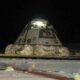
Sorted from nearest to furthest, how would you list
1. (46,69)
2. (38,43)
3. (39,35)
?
(46,69)
(38,43)
(39,35)

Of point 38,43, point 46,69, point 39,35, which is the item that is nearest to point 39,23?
point 39,35

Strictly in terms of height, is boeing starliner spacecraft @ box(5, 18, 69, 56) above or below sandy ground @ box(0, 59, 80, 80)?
above

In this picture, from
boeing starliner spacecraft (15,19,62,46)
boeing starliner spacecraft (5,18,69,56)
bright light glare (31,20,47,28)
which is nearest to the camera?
boeing starliner spacecraft (5,18,69,56)

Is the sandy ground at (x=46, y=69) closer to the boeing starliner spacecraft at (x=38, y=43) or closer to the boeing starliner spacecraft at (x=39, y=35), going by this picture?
the boeing starliner spacecraft at (x=38, y=43)

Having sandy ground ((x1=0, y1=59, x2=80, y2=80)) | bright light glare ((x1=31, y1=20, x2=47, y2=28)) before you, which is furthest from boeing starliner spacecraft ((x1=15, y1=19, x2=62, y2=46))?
sandy ground ((x1=0, y1=59, x2=80, y2=80))

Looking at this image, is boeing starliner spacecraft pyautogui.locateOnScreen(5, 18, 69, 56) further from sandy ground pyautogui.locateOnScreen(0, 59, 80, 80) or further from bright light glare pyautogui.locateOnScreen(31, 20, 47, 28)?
sandy ground pyautogui.locateOnScreen(0, 59, 80, 80)

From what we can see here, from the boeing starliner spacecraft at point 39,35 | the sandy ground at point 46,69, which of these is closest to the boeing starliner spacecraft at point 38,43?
the boeing starliner spacecraft at point 39,35

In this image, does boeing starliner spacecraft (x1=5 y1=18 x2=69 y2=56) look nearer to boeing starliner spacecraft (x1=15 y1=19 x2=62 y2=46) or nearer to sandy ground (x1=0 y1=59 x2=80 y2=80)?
boeing starliner spacecraft (x1=15 y1=19 x2=62 y2=46)

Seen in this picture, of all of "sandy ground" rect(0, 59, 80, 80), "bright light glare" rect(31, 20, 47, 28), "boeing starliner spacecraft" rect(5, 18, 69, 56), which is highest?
"bright light glare" rect(31, 20, 47, 28)

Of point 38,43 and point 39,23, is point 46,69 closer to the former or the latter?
point 38,43

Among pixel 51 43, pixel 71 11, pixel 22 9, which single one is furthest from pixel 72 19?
pixel 51 43

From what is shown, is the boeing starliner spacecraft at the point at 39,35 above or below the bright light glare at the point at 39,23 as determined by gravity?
below

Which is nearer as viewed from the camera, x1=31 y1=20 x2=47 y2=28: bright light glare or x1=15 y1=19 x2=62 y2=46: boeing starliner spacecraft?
x1=15 y1=19 x2=62 y2=46: boeing starliner spacecraft

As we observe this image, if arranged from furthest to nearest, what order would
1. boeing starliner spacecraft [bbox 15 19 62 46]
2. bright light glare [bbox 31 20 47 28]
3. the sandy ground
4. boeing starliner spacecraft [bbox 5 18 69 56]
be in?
bright light glare [bbox 31 20 47 28] → boeing starliner spacecraft [bbox 15 19 62 46] → boeing starliner spacecraft [bbox 5 18 69 56] → the sandy ground
